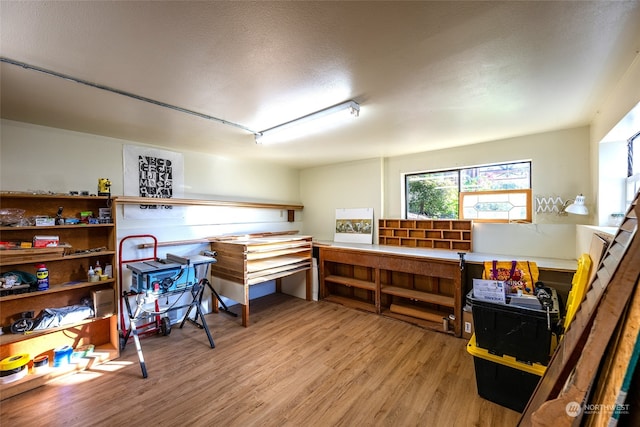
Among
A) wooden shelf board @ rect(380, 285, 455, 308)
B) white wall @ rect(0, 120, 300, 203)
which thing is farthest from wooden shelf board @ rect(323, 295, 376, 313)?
white wall @ rect(0, 120, 300, 203)

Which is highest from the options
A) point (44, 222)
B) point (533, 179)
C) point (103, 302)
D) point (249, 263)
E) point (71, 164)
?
point (71, 164)

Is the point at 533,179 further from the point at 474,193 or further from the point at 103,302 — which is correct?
the point at 103,302

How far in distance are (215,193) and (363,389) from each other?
10.5 feet

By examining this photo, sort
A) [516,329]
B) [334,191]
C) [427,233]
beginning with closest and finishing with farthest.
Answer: [516,329]
[427,233]
[334,191]

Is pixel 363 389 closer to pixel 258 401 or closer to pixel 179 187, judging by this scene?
pixel 258 401

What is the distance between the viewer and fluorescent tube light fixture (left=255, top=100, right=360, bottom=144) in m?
2.15

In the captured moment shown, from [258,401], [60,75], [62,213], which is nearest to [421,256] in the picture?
[258,401]

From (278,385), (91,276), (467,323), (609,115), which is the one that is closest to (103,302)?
(91,276)

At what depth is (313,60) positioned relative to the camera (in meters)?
1.53

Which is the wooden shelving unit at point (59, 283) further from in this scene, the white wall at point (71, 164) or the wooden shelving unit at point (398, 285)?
the wooden shelving unit at point (398, 285)

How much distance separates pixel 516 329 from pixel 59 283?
4.04 m

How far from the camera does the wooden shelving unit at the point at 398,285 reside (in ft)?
10.1

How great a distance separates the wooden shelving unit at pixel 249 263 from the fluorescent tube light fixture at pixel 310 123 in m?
1.37

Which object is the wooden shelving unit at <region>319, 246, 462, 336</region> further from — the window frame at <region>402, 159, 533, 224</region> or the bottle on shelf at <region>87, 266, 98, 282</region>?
the bottle on shelf at <region>87, 266, 98, 282</region>
